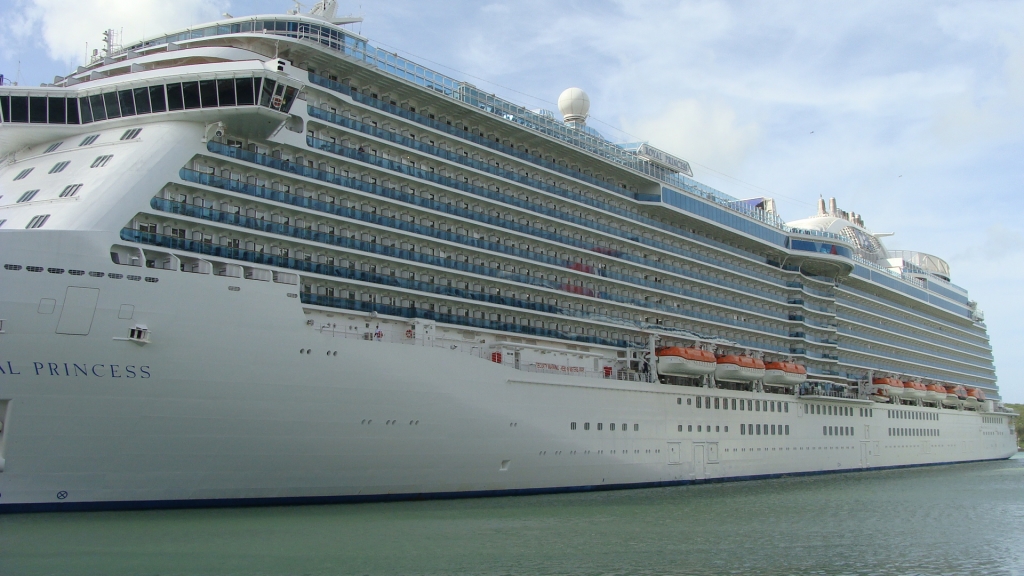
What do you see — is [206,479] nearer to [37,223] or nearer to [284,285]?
[284,285]

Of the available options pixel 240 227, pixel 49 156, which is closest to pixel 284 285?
pixel 240 227

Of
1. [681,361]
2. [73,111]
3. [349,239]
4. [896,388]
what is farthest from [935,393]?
[73,111]

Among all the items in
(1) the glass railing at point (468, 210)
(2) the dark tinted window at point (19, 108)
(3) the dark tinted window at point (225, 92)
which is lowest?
(1) the glass railing at point (468, 210)

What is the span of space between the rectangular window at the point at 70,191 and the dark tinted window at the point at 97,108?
3236mm

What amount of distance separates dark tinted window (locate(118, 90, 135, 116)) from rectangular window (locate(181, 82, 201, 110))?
1710 mm

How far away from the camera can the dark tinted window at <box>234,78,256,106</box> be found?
82.4 ft

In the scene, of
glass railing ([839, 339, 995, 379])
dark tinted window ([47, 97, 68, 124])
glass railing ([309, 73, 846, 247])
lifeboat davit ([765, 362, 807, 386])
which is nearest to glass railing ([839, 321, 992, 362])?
glass railing ([839, 339, 995, 379])

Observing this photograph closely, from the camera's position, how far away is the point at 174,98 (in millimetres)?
25094

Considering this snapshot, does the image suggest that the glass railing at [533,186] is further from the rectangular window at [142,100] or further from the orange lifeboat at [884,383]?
the orange lifeboat at [884,383]

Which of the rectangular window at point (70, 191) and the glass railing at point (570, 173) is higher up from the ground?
the glass railing at point (570, 173)

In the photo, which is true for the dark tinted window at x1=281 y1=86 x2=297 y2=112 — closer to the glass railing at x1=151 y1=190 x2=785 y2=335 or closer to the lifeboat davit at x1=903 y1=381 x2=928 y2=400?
the glass railing at x1=151 y1=190 x2=785 y2=335

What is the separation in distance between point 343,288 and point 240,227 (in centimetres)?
406

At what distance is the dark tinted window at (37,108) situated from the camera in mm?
25922

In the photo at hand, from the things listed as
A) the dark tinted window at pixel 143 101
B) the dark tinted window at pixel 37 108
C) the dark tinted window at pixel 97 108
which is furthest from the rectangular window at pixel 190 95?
the dark tinted window at pixel 37 108
